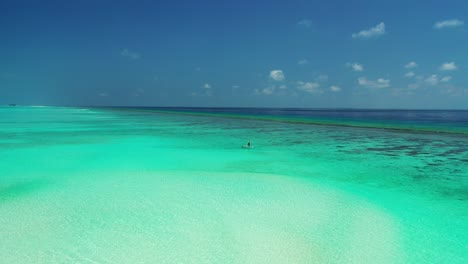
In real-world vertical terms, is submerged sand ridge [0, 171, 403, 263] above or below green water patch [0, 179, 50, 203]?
above

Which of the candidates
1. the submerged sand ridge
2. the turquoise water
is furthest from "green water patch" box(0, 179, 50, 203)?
the submerged sand ridge

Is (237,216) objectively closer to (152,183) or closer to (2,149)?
(152,183)

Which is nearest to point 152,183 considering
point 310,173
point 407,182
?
point 310,173

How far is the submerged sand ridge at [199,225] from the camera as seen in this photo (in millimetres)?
4035

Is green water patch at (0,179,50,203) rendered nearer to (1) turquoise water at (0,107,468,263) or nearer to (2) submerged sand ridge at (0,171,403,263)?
(1) turquoise water at (0,107,468,263)

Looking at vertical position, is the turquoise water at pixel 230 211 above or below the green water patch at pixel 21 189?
above

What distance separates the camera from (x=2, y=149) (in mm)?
12922

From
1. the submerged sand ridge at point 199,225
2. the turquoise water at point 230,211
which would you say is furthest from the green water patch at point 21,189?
the submerged sand ridge at point 199,225

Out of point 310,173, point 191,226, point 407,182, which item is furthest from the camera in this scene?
point 310,173

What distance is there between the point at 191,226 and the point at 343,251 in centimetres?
219

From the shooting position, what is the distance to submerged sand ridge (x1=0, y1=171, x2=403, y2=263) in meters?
4.04

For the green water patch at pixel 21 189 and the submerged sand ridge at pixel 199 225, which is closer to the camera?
the submerged sand ridge at pixel 199 225

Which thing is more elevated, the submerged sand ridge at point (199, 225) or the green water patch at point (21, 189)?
the submerged sand ridge at point (199, 225)

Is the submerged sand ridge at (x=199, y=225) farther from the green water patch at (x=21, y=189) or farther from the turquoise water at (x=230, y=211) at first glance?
the green water patch at (x=21, y=189)
